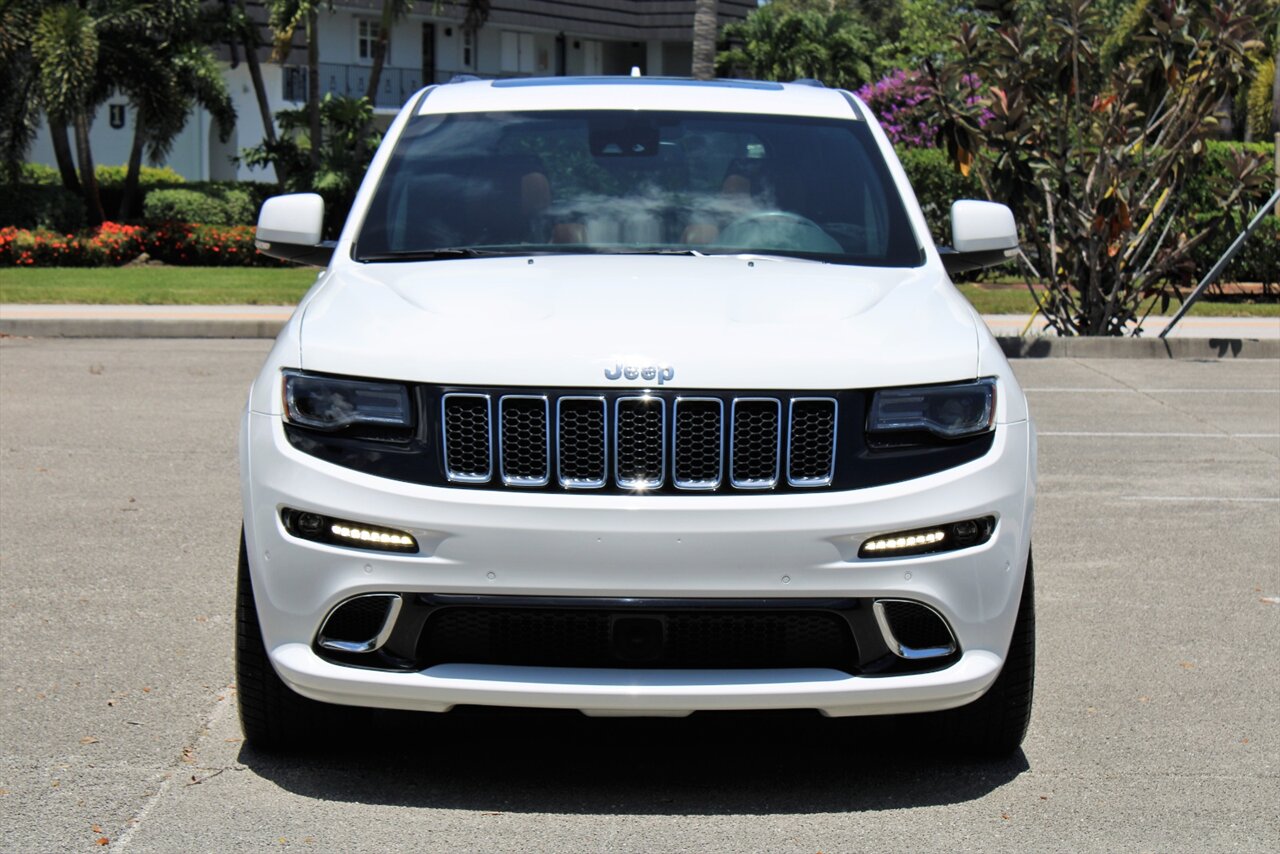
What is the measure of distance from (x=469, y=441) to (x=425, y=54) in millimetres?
49921

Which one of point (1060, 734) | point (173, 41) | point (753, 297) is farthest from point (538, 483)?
point (173, 41)

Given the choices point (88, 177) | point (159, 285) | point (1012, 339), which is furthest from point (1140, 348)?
point (88, 177)

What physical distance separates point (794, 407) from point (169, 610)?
3.05 meters

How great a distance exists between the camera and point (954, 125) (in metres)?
16.5

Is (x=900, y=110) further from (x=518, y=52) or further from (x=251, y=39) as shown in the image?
(x=518, y=52)

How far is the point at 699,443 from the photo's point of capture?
4129mm

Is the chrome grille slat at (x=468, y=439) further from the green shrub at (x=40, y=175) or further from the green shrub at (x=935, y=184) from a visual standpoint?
the green shrub at (x=40, y=175)

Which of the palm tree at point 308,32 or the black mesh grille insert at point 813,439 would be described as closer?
the black mesh grille insert at point 813,439

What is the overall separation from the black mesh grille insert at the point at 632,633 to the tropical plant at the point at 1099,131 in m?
12.6

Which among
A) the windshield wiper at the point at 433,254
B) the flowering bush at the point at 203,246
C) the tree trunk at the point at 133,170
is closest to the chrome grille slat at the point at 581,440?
the windshield wiper at the point at 433,254

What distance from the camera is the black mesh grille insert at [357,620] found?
4.14m

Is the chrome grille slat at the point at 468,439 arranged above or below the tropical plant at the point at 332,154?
above

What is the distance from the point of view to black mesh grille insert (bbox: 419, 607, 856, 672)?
163 inches

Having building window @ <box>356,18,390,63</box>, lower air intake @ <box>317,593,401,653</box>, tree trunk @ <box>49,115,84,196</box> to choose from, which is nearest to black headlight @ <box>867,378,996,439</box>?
lower air intake @ <box>317,593,401,653</box>
